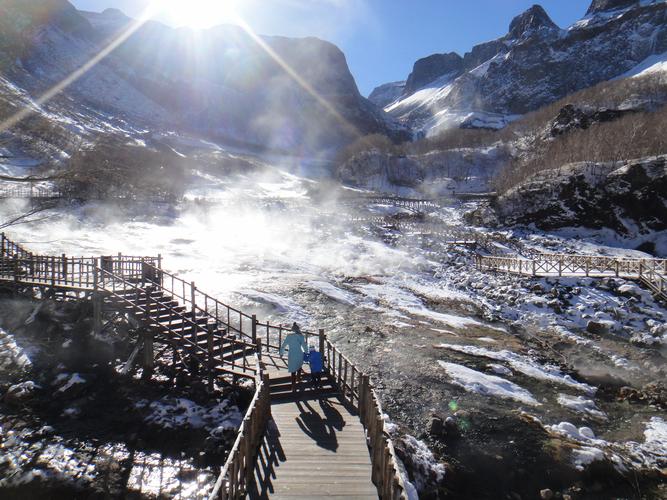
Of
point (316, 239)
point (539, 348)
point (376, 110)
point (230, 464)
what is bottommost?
point (539, 348)

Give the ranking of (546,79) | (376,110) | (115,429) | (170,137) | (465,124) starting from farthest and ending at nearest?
(376,110) < (546,79) < (465,124) < (170,137) < (115,429)

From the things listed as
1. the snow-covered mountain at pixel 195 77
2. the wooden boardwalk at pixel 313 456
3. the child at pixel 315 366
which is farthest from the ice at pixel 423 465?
the snow-covered mountain at pixel 195 77

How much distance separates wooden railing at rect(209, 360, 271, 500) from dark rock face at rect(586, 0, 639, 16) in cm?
22692

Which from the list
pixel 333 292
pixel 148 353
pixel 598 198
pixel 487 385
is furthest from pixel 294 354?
pixel 598 198

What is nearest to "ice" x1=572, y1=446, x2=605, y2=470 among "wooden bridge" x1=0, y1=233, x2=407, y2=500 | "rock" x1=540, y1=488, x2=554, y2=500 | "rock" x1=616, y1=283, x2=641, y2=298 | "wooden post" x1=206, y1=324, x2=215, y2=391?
"rock" x1=540, y1=488, x2=554, y2=500

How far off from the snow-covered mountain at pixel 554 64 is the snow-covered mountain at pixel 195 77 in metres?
34.5

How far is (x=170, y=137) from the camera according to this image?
107312 millimetres

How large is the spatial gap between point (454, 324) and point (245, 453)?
16676 mm

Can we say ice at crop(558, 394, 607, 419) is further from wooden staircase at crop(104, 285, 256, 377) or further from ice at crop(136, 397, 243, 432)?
ice at crop(136, 397, 243, 432)

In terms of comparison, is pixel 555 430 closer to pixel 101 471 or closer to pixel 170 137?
pixel 101 471

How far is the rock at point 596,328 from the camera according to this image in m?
20.6

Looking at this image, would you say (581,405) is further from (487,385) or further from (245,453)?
(245,453)

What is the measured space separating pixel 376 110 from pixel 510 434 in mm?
185260

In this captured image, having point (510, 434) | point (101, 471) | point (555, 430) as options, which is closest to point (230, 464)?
point (101, 471)
